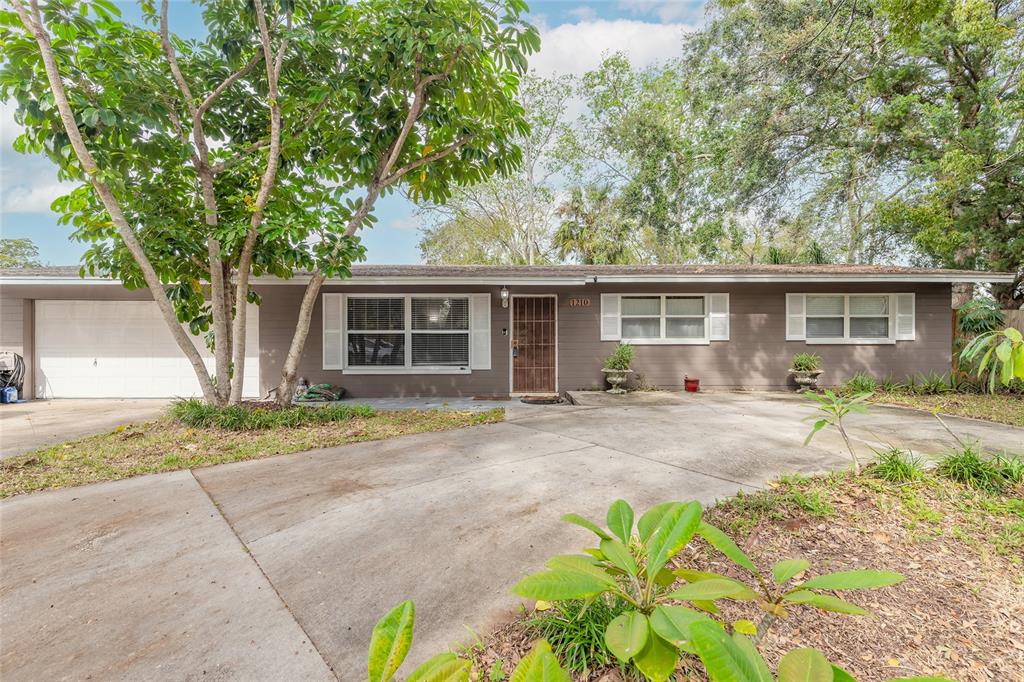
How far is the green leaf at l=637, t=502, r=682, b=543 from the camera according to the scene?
122 centimetres

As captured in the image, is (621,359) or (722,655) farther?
(621,359)

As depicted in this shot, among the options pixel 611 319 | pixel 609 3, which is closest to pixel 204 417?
pixel 611 319

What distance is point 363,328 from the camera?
8.74m

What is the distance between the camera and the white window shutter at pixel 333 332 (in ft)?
28.0

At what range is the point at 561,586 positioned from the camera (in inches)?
39.9

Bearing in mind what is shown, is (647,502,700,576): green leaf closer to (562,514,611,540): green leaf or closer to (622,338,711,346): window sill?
(562,514,611,540): green leaf

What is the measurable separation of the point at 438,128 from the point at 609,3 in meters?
4.41

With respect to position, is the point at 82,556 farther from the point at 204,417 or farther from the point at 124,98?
the point at 124,98

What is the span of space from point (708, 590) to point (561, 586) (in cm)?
33

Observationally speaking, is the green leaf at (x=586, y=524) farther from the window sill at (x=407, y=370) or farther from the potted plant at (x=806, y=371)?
the potted plant at (x=806, y=371)

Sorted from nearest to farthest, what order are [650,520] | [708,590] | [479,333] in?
1. [708,590]
2. [650,520]
3. [479,333]

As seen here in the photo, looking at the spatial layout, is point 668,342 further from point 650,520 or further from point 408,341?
point 650,520

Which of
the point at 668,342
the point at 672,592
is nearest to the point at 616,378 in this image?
the point at 668,342

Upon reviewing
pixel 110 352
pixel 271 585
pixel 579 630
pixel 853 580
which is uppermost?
pixel 110 352
